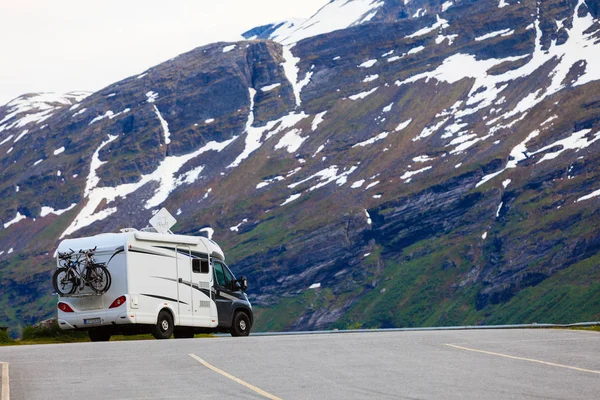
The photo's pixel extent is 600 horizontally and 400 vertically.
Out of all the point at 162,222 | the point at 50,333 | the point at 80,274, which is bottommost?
the point at 50,333

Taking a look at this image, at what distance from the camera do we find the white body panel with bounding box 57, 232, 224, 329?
108 ft

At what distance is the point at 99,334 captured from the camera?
1359 inches

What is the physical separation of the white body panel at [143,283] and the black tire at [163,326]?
20 centimetres

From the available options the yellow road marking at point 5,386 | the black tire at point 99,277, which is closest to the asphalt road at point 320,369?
the yellow road marking at point 5,386

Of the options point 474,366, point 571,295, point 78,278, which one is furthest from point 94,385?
point 571,295

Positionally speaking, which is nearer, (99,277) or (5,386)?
(5,386)

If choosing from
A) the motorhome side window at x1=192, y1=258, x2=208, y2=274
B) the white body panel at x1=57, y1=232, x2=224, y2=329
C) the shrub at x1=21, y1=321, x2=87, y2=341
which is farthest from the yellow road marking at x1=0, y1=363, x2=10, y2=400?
the shrub at x1=21, y1=321, x2=87, y2=341

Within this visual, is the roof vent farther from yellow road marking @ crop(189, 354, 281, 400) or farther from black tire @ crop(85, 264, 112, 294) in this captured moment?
yellow road marking @ crop(189, 354, 281, 400)

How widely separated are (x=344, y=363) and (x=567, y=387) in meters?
5.43

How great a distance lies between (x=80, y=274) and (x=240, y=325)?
6339 millimetres

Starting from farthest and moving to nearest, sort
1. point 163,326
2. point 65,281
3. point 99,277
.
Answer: point 163,326 < point 65,281 < point 99,277

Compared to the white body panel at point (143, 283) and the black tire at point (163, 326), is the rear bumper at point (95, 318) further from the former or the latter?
the black tire at point (163, 326)

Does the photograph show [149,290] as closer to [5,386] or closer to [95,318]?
[95,318]

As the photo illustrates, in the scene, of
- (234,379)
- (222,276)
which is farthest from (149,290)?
(234,379)
